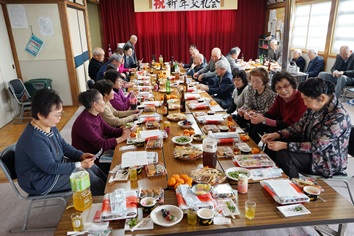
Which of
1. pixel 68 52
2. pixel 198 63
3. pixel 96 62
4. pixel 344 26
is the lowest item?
pixel 198 63

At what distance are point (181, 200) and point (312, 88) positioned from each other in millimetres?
1245

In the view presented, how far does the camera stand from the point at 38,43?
537cm

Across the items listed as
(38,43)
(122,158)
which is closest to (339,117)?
(122,158)

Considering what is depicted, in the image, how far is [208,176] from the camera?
1668 mm

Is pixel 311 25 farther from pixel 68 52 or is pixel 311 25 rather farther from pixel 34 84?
pixel 34 84

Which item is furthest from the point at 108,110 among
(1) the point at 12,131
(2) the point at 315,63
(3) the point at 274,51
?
(3) the point at 274,51

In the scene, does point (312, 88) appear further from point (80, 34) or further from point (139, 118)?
point (80, 34)

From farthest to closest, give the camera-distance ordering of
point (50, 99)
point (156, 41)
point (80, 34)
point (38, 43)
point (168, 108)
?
point (156, 41) → point (80, 34) → point (38, 43) → point (168, 108) → point (50, 99)

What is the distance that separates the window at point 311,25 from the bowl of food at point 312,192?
21.2ft

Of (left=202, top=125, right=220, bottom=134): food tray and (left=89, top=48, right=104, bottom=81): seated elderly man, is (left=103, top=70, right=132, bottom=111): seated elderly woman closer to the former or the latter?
(left=202, top=125, right=220, bottom=134): food tray

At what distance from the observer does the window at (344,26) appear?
6035mm

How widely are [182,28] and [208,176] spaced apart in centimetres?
812

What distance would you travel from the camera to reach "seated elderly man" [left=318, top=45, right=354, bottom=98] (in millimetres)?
5492

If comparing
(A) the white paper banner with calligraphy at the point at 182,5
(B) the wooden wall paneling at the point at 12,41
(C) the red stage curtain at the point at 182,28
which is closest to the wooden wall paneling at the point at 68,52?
(B) the wooden wall paneling at the point at 12,41
